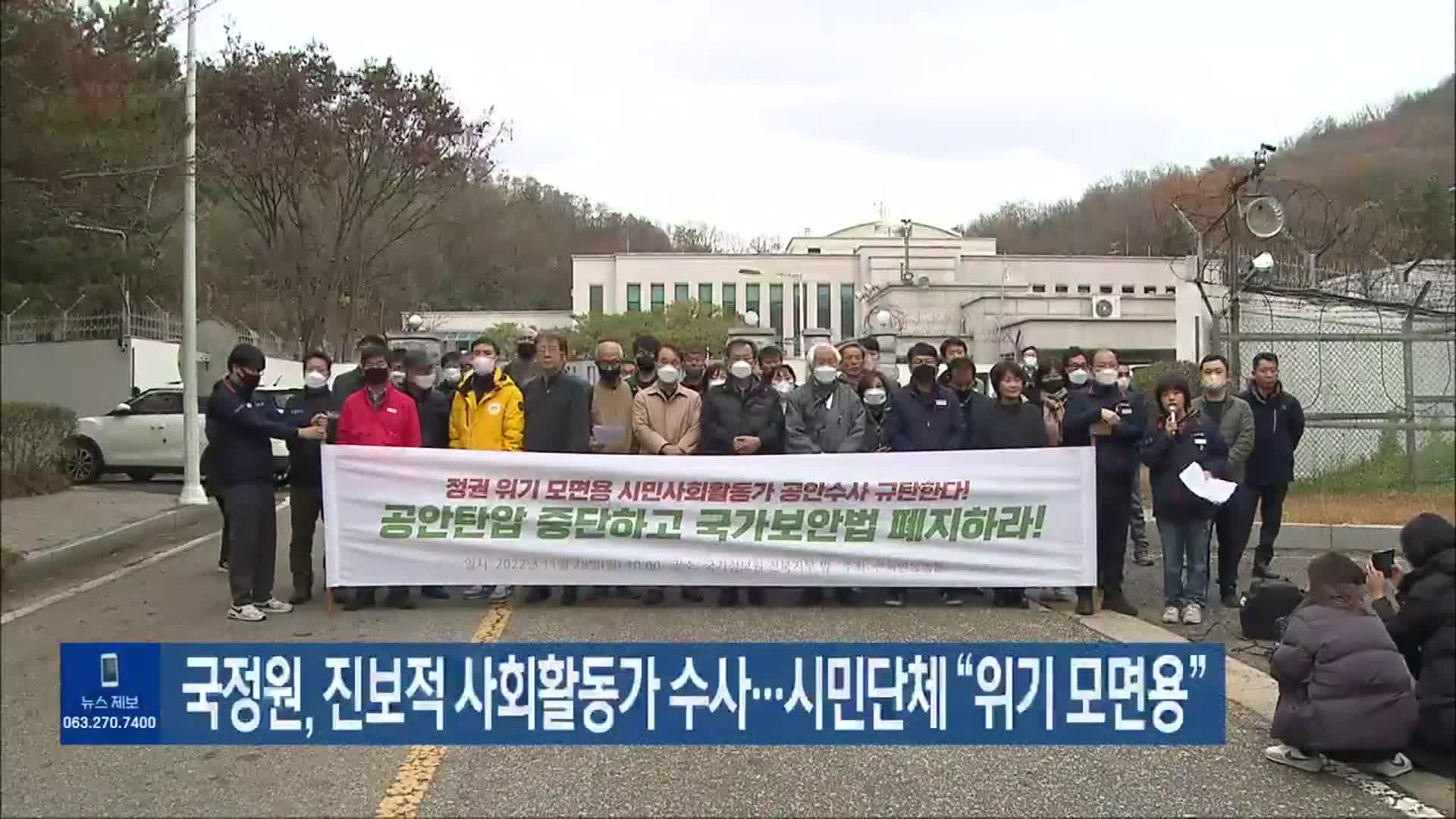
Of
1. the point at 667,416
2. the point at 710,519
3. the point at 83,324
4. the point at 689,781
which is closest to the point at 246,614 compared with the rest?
the point at 710,519

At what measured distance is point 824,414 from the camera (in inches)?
314

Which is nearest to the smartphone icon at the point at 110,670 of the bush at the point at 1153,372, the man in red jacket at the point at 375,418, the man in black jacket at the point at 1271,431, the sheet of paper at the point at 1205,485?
the man in red jacket at the point at 375,418

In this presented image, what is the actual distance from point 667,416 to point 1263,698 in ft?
13.8

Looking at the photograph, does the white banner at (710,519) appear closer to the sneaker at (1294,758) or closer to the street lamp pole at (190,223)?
→ the street lamp pole at (190,223)

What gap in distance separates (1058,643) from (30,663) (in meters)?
5.06

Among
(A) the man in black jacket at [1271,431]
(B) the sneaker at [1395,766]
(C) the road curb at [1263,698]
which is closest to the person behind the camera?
(C) the road curb at [1263,698]

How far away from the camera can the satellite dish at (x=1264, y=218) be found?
26.4ft

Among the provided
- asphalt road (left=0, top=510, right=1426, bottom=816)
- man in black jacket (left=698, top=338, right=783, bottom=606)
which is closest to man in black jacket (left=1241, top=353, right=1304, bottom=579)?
man in black jacket (left=698, top=338, right=783, bottom=606)

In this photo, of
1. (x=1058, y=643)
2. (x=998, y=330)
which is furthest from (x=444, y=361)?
(x=998, y=330)

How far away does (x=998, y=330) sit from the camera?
51.7 meters

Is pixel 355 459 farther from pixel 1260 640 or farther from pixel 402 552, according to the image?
pixel 1260 640

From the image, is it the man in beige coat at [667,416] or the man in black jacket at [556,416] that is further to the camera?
the man in beige coat at [667,416]

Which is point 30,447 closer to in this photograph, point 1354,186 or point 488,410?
point 1354,186

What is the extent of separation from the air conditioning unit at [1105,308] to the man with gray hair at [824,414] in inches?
1715
